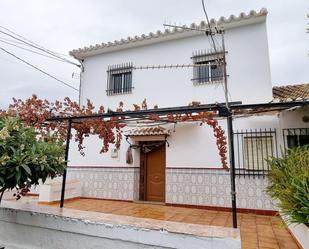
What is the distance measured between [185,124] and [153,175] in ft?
10.4

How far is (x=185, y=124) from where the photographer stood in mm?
10648

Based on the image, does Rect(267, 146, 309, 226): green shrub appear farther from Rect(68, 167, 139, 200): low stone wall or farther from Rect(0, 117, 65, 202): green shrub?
Rect(68, 167, 139, 200): low stone wall

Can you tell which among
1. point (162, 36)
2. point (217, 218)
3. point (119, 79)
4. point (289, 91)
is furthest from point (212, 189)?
point (162, 36)

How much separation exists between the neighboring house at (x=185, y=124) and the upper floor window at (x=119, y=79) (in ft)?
0.19

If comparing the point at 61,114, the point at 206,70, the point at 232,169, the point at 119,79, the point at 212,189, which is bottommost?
the point at 212,189

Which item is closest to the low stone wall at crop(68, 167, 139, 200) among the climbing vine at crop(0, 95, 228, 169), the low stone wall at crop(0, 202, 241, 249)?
the climbing vine at crop(0, 95, 228, 169)

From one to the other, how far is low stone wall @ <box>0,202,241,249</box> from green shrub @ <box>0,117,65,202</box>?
81 cm

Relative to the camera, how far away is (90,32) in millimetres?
13367

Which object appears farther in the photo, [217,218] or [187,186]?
[187,186]

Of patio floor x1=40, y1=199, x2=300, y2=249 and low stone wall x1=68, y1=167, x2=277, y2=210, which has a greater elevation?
low stone wall x1=68, y1=167, x2=277, y2=210

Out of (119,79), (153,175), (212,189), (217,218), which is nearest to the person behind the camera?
(217,218)

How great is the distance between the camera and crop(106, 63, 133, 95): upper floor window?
12.1 m

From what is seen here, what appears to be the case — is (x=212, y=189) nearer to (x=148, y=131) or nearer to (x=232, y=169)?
(x=148, y=131)

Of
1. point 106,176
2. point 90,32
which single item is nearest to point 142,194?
point 106,176
